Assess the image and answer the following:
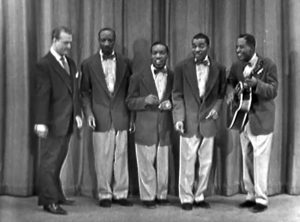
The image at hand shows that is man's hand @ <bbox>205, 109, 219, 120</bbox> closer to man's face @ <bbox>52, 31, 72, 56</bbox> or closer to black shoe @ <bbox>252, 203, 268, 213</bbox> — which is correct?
black shoe @ <bbox>252, 203, 268, 213</bbox>

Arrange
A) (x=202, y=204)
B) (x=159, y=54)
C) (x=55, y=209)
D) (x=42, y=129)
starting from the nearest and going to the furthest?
(x=42, y=129) → (x=55, y=209) → (x=159, y=54) → (x=202, y=204)

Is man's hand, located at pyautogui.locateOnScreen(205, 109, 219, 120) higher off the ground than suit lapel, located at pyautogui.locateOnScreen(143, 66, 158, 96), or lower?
lower

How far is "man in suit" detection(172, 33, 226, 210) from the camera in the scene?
3.95 meters

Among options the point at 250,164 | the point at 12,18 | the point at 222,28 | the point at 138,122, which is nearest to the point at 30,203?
the point at 138,122

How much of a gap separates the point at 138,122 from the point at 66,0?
3.66ft

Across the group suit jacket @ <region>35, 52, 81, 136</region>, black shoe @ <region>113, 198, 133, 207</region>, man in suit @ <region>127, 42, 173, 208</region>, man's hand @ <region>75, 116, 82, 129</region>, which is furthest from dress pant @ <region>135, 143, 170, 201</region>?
suit jacket @ <region>35, 52, 81, 136</region>

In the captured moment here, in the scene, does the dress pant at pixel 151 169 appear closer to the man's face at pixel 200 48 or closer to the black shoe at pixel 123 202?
the black shoe at pixel 123 202

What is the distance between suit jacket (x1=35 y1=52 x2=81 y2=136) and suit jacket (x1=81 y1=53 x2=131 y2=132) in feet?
0.50

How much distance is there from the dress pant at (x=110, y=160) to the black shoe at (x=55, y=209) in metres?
0.35

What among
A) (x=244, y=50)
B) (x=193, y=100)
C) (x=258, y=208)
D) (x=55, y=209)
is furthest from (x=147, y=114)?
(x=258, y=208)

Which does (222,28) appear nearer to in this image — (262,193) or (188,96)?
(188,96)

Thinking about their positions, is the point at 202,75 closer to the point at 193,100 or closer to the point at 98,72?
the point at 193,100

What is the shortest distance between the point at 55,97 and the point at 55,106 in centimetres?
6

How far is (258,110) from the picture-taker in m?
3.95
